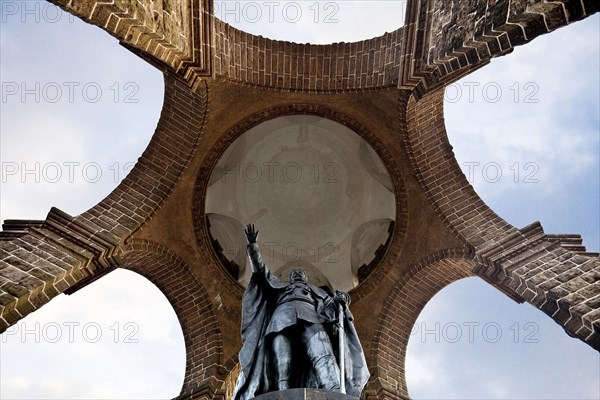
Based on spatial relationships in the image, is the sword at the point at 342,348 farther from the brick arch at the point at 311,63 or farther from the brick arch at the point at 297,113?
the brick arch at the point at 297,113

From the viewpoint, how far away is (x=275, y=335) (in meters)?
7.41

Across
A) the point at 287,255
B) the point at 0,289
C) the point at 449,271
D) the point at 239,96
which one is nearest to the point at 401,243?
the point at 449,271

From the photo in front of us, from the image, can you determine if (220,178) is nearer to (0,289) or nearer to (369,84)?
(369,84)

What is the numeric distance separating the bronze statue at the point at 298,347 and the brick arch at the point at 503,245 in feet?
11.0

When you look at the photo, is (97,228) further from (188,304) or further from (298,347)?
(298,347)

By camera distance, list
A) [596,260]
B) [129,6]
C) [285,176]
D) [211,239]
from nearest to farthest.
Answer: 1. [129,6]
2. [596,260]
3. [211,239]
4. [285,176]

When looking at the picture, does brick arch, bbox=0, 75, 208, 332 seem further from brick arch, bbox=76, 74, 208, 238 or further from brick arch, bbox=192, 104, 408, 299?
brick arch, bbox=192, 104, 408, 299

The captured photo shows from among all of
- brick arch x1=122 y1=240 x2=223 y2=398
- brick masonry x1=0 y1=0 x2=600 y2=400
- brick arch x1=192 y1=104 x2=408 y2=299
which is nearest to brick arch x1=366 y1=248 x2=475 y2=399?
brick masonry x1=0 y1=0 x2=600 y2=400

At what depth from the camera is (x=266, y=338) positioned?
7.46m

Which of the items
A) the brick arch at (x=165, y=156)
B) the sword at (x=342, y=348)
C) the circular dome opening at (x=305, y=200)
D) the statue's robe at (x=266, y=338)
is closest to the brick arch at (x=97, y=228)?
the brick arch at (x=165, y=156)

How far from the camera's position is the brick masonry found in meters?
11.2

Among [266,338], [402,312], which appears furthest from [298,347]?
[402,312]

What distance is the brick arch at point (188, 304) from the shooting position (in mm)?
13281

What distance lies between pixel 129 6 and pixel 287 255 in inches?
307
